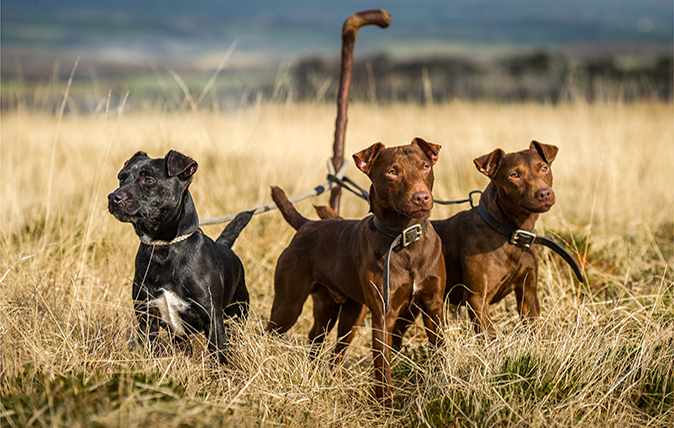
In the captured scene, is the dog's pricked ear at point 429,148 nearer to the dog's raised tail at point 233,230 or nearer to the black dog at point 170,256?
the black dog at point 170,256

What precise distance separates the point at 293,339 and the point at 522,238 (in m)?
1.70

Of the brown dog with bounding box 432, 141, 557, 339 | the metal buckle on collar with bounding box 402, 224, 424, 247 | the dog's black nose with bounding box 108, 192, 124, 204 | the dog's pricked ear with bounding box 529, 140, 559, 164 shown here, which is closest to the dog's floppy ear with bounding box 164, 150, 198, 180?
the dog's black nose with bounding box 108, 192, 124, 204

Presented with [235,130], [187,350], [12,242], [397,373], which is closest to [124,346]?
[187,350]

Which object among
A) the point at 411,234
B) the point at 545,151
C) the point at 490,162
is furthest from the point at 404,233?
the point at 545,151

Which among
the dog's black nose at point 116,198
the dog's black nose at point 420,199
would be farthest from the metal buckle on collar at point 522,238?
the dog's black nose at point 116,198

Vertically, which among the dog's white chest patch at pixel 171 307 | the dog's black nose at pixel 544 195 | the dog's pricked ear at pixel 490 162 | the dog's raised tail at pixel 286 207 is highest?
the dog's pricked ear at pixel 490 162

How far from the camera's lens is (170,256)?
3.12 m

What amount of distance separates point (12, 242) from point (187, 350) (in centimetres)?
252

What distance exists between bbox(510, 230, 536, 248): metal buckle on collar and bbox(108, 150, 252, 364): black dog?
67.8 inches

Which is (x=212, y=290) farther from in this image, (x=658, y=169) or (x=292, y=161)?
(x=658, y=169)

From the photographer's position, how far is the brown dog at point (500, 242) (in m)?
3.21

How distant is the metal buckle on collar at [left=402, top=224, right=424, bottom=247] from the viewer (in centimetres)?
303

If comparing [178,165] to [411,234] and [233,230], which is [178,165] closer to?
[233,230]

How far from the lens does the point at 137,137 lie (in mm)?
8523
